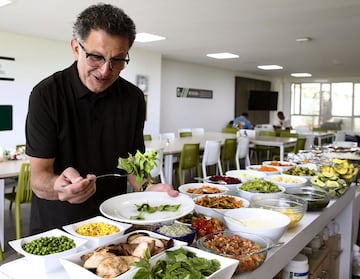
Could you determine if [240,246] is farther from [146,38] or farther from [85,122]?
[146,38]

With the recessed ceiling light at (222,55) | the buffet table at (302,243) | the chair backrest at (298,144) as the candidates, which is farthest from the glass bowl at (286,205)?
the recessed ceiling light at (222,55)

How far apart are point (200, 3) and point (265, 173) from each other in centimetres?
226

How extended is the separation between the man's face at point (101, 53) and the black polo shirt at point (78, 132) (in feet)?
0.54

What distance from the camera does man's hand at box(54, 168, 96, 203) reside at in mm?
1066

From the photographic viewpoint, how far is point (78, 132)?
150 cm

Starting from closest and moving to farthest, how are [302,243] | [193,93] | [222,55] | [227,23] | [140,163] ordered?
[140,163] < [302,243] < [227,23] < [222,55] < [193,93]

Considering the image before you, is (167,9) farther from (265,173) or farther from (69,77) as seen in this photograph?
(69,77)

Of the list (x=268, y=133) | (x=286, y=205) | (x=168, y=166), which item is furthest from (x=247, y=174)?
(x=268, y=133)

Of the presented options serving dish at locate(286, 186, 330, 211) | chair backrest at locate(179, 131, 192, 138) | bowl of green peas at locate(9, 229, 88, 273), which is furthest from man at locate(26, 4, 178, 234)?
chair backrest at locate(179, 131, 192, 138)

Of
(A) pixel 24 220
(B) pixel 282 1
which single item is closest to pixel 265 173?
(B) pixel 282 1

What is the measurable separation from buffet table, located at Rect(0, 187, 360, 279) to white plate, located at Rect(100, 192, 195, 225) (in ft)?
0.86

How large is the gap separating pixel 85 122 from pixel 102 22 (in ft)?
1.47

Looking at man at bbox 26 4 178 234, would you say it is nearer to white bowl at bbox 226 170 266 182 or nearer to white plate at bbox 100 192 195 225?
white plate at bbox 100 192 195 225

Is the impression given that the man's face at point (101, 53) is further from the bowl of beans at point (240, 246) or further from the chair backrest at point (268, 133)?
the chair backrest at point (268, 133)
